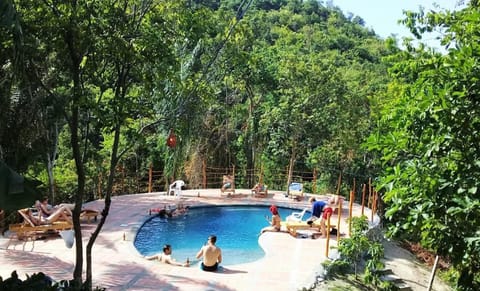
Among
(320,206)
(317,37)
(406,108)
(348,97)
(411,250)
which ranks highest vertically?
(317,37)

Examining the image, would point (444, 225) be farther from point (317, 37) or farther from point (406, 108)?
point (317, 37)

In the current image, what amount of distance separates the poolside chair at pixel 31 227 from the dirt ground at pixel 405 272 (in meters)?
5.65

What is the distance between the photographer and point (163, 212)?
14320 mm

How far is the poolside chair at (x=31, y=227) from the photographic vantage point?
1003 centimetres

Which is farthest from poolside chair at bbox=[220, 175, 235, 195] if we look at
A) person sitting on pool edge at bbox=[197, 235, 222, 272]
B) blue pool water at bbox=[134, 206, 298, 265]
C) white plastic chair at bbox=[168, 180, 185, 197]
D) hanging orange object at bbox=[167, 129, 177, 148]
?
→ person sitting on pool edge at bbox=[197, 235, 222, 272]

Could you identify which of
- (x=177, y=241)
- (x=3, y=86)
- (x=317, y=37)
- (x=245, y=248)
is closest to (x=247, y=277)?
(x=245, y=248)

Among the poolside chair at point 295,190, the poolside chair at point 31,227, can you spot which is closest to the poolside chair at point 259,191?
the poolside chair at point 295,190

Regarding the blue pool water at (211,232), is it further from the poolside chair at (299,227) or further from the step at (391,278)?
the step at (391,278)

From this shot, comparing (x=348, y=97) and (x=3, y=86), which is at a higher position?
(x=348, y=97)

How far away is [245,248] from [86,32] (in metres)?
8.13

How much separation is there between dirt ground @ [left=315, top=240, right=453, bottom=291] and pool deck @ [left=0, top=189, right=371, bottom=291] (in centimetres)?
58

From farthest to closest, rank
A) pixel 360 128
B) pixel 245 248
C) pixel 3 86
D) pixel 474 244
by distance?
1. pixel 360 128
2. pixel 245 248
3. pixel 3 86
4. pixel 474 244

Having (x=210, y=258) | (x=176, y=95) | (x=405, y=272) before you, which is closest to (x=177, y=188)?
(x=210, y=258)

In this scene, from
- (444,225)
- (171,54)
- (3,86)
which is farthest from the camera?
(3,86)
